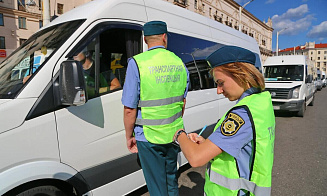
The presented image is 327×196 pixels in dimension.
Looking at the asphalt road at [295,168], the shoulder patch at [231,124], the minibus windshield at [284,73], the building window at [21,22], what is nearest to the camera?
the shoulder patch at [231,124]

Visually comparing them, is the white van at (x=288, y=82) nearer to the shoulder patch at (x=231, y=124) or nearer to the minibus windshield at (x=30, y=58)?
the minibus windshield at (x=30, y=58)

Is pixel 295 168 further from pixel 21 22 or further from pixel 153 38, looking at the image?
pixel 21 22

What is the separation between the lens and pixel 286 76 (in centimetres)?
937

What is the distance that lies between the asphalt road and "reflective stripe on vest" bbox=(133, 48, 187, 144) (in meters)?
1.53

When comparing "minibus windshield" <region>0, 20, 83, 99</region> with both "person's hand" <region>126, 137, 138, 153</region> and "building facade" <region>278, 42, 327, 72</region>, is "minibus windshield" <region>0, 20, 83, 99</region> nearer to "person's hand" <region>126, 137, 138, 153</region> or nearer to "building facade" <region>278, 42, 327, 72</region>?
"person's hand" <region>126, 137, 138, 153</region>

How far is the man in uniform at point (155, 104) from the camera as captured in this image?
6.37 feet

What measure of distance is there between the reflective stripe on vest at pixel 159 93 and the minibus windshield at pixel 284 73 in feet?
28.1

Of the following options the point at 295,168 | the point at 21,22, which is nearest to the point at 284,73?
the point at 295,168

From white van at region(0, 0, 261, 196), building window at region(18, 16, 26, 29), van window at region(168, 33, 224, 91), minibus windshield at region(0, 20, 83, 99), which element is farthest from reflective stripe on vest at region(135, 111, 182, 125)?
building window at region(18, 16, 26, 29)

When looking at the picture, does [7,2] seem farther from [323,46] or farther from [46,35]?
[323,46]

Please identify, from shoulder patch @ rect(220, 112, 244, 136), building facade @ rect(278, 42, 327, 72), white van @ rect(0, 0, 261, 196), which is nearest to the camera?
shoulder patch @ rect(220, 112, 244, 136)

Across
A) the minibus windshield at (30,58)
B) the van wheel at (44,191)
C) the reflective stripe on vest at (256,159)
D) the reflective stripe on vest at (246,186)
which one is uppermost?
the minibus windshield at (30,58)

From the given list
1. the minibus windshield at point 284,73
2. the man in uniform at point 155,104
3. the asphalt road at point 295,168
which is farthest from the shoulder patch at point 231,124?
the minibus windshield at point 284,73

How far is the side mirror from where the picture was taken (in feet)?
5.92
